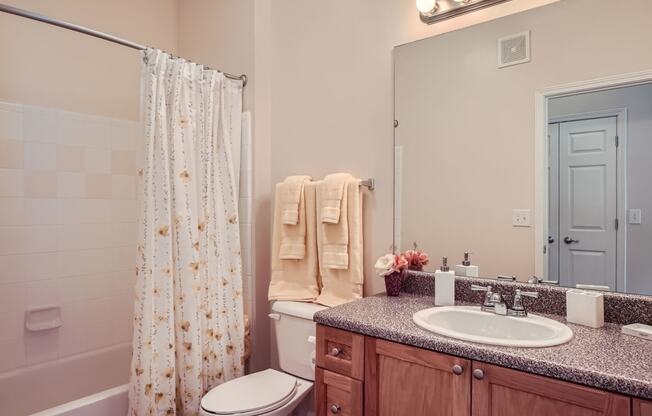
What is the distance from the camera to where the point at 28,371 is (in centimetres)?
204

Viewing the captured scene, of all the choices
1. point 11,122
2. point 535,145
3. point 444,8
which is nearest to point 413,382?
point 535,145

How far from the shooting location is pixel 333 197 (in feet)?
6.11

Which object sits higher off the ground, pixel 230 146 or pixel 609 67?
pixel 609 67

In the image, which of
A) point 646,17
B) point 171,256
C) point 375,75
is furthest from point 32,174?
point 646,17

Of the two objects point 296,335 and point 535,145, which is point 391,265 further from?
point 535,145

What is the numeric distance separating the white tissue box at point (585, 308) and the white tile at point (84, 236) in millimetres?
2330

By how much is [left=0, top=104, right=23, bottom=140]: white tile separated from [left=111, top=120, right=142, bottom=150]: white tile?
0.45 meters

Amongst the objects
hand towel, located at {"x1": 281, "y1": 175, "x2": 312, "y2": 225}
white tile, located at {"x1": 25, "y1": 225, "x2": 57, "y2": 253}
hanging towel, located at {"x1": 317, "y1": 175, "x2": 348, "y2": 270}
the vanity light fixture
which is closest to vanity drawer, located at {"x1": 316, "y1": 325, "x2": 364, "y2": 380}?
hanging towel, located at {"x1": 317, "y1": 175, "x2": 348, "y2": 270}

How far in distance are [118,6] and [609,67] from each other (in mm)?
2571

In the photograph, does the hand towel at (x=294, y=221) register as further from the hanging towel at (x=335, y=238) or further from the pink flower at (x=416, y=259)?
the pink flower at (x=416, y=259)

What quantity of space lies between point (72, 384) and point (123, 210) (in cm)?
99

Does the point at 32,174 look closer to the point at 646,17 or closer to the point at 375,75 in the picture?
the point at 375,75

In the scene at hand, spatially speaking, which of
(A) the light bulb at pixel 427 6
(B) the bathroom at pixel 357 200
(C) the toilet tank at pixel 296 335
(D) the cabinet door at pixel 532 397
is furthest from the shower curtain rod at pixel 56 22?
(D) the cabinet door at pixel 532 397

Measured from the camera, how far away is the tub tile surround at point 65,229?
2.01 metres
